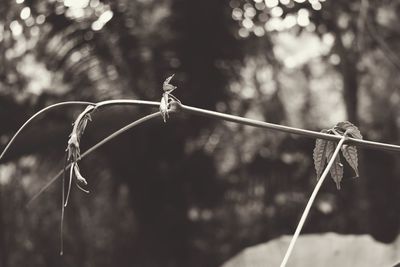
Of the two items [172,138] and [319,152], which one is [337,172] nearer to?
[319,152]

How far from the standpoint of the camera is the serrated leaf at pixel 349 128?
642 millimetres

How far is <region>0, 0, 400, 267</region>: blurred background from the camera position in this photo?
8.15ft

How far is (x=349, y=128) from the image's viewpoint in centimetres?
64

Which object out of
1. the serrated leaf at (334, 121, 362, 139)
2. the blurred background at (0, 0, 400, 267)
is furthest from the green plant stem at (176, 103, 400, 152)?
the blurred background at (0, 0, 400, 267)

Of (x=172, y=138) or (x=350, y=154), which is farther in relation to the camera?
(x=172, y=138)

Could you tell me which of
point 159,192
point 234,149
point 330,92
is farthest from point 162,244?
point 330,92

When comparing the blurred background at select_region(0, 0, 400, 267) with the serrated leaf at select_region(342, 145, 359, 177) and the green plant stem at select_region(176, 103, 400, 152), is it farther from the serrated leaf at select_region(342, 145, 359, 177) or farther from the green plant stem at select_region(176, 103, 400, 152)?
the green plant stem at select_region(176, 103, 400, 152)

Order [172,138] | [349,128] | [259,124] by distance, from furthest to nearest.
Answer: [172,138] < [349,128] < [259,124]

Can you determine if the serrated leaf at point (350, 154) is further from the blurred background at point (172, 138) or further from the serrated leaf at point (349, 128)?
the blurred background at point (172, 138)

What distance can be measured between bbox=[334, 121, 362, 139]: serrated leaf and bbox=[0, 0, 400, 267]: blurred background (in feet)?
5.51

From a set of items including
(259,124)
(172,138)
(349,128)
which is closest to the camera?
(259,124)

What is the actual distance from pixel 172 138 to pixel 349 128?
6.96 feet

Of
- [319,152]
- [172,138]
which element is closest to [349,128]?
[319,152]

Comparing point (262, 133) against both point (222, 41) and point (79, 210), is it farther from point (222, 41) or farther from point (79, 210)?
point (79, 210)
